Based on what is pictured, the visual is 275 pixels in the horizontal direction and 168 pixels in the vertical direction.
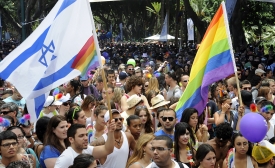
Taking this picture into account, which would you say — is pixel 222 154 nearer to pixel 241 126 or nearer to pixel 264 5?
pixel 241 126

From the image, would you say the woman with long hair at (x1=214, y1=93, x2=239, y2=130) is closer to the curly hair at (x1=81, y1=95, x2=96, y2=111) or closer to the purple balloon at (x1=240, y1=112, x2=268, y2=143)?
the curly hair at (x1=81, y1=95, x2=96, y2=111)

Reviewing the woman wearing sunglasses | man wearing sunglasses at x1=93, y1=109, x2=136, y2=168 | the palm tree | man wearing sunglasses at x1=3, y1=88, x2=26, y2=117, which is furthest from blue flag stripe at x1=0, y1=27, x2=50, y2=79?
the palm tree

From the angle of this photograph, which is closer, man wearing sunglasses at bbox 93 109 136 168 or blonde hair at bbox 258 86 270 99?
man wearing sunglasses at bbox 93 109 136 168

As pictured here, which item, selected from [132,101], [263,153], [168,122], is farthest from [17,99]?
[263,153]

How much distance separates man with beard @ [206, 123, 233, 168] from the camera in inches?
287

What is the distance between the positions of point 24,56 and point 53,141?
141cm

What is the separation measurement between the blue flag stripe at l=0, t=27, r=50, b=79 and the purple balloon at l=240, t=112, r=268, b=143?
2761mm

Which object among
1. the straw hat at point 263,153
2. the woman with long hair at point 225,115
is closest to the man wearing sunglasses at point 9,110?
the woman with long hair at point 225,115

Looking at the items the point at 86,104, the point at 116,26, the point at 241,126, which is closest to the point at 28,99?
the point at 86,104

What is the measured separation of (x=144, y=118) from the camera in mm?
8141

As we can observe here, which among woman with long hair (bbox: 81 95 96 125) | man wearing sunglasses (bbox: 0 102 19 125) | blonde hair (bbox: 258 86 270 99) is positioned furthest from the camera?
blonde hair (bbox: 258 86 270 99)

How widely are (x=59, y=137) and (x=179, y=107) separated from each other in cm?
228

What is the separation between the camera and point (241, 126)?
21.2 ft

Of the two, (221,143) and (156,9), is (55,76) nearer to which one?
(221,143)
